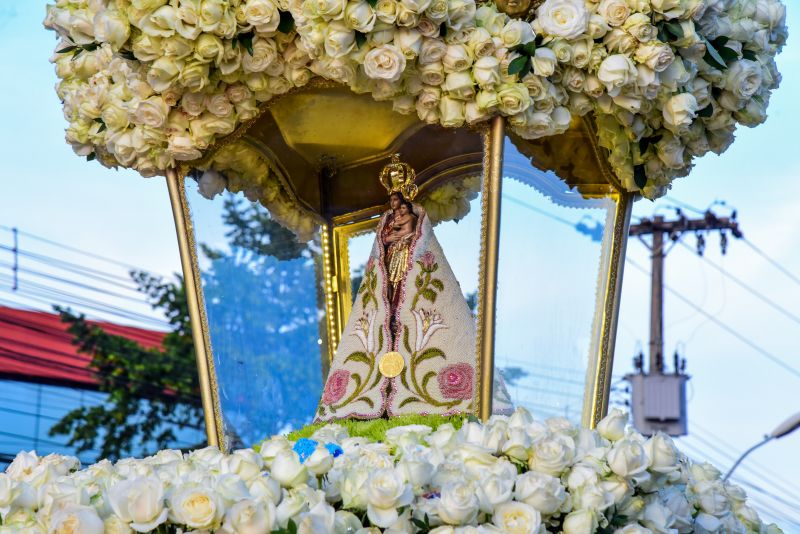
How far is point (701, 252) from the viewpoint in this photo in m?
14.0

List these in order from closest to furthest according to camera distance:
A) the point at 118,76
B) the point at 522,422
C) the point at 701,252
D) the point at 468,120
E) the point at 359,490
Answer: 1. the point at 359,490
2. the point at 522,422
3. the point at 468,120
4. the point at 118,76
5. the point at 701,252

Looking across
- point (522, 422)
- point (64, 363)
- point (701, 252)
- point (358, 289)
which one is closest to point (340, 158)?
point (358, 289)

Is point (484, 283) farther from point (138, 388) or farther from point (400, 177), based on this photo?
point (138, 388)

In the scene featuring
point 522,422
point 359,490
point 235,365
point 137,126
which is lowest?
point 359,490

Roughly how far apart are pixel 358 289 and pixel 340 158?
13.5 inches

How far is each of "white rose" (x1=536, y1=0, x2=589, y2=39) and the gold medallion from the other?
33.9 inches

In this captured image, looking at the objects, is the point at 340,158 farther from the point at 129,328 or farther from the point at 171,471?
the point at 129,328

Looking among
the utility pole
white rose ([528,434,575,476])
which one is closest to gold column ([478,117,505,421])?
white rose ([528,434,575,476])

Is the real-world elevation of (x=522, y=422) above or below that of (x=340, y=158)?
below

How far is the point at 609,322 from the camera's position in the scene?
137 inches

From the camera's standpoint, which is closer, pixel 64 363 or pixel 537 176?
pixel 537 176

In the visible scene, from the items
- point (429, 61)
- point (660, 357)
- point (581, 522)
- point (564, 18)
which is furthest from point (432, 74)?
point (660, 357)

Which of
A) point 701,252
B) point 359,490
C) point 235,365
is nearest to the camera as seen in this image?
point 359,490

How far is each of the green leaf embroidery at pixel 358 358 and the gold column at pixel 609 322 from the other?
53 cm
